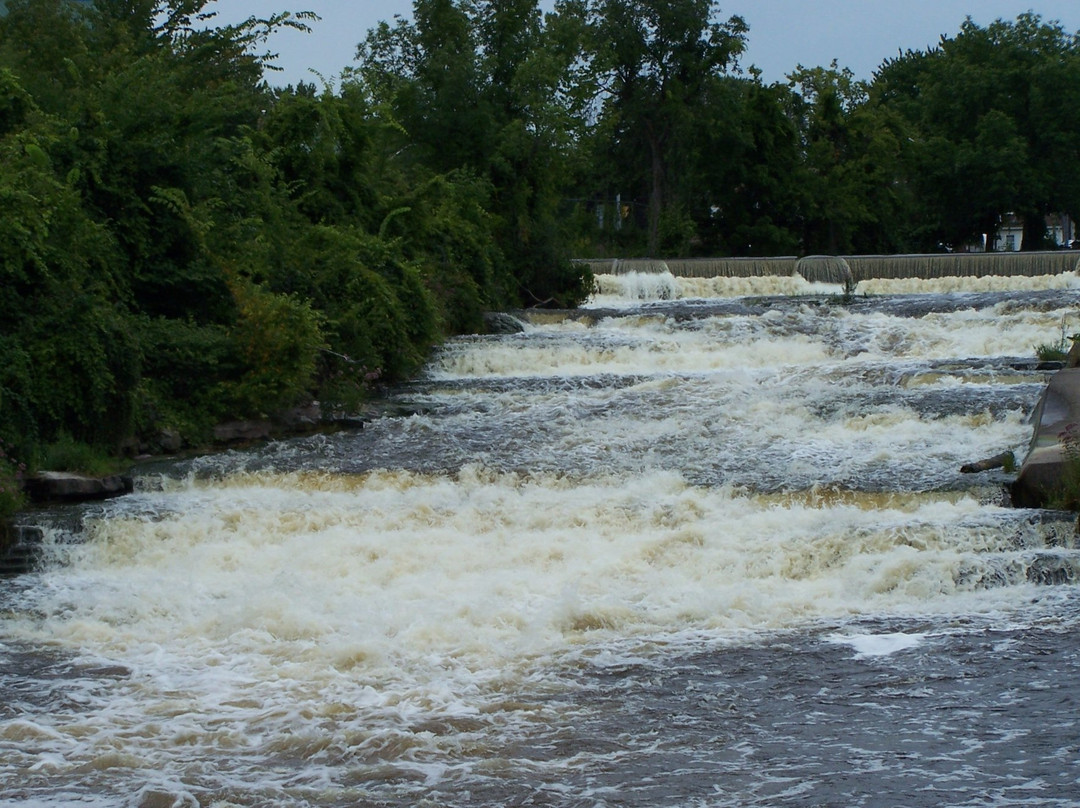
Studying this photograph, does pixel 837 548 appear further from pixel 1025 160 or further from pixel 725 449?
pixel 1025 160

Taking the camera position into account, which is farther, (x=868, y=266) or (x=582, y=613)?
(x=868, y=266)

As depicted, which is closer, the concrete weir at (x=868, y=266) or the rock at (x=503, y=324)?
the rock at (x=503, y=324)

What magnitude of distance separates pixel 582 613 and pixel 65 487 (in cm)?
625

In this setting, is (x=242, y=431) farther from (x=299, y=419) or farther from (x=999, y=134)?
(x=999, y=134)

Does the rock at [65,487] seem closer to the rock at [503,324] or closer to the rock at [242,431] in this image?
the rock at [242,431]

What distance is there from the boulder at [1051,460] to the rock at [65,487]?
8.94 m

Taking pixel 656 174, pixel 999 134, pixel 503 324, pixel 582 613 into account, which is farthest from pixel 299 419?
pixel 656 174

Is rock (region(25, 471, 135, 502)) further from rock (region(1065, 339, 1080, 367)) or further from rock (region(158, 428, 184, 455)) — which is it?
rock (region(1065, 339, 1080, 367))

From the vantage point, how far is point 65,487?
12977 mm

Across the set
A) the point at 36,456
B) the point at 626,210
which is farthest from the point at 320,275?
the point at 626,210

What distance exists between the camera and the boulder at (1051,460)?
11.2 m

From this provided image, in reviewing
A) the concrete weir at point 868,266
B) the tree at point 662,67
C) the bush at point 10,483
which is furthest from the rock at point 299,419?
the tree at point 662,67

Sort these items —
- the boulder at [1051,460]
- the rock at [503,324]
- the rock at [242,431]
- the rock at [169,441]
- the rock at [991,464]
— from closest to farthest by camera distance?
the boulder at [1051,460], the rock at [991,464], the rock at [169,441], the rock at [242,431], the rock at [503,324]

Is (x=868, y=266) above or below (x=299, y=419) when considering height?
above
